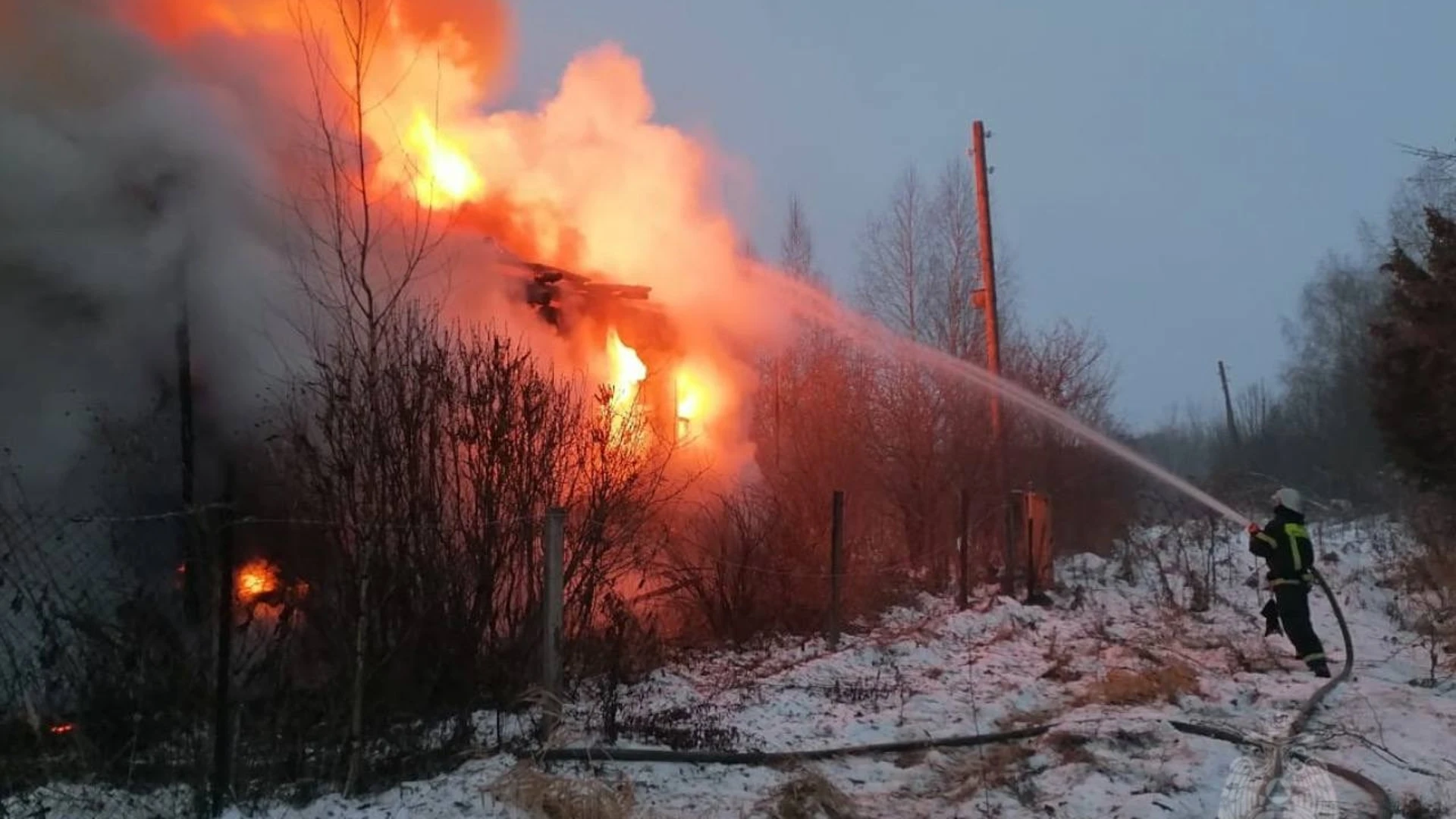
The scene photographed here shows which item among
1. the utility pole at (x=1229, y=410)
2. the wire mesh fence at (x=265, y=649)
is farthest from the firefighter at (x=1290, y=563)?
the utility pole at (x=1229, y=410)

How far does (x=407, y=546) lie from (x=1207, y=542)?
68.9 feet

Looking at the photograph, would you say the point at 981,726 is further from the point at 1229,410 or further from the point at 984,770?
the point at 1229,410

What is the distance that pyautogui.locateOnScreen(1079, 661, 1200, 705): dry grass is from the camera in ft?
26.9

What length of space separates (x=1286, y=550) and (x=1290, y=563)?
0.12 meters

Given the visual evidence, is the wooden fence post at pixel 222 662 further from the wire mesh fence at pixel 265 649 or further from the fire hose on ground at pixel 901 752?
the fire hose on ground at pixel 901 752

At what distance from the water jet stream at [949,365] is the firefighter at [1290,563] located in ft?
10.2

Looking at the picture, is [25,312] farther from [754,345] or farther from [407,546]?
[754,345]

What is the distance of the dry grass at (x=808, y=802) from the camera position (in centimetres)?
551

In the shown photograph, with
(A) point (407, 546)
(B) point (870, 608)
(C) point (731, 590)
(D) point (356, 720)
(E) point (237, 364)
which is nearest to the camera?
(D) point (356, 720)

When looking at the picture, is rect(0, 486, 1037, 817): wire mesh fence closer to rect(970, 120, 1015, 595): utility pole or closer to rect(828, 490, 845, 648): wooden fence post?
rect(828, 490, 845, 648): wooden fence post

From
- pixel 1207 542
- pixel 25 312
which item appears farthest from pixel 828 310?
pixel 25 312

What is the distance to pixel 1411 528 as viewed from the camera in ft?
59.6

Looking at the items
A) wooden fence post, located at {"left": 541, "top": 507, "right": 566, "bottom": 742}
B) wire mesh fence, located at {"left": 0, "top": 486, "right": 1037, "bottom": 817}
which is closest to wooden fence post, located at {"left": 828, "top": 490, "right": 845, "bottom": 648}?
wire mesh fence, located at {"left": 0, "top": 486, "right": 1037, "bottom": 817}

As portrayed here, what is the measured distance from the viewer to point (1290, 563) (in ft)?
32.8
